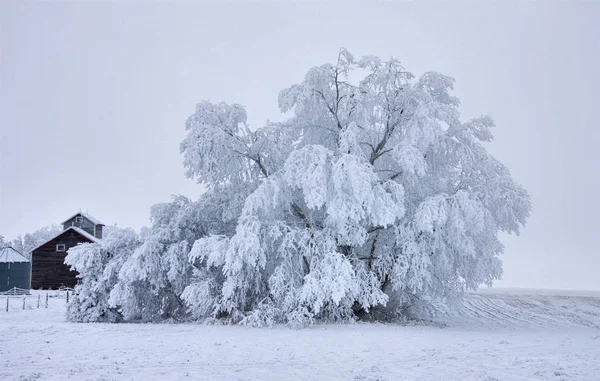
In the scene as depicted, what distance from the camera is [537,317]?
25500 mm

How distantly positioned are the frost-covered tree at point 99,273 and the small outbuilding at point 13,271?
81.2ft

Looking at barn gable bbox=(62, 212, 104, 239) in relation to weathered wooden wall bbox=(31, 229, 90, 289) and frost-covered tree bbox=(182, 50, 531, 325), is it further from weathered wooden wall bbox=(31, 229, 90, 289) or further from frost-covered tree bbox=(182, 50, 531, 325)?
frost-covered tree bbox=(182, 50, 531, 325)

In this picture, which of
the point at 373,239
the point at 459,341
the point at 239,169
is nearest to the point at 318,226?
the point at 373,239

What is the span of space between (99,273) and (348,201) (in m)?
10.7

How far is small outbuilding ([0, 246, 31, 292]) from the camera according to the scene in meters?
43.0

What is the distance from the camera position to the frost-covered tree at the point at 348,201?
63.0ft

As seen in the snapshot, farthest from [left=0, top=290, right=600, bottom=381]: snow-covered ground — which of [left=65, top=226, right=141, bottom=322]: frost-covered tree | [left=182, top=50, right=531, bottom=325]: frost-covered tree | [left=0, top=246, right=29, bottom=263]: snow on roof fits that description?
[left=0, top=246, right=29, bottom=263]: snow on roof

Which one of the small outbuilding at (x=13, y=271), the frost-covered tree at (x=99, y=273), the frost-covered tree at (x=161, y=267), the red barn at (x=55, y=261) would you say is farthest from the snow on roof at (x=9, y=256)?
the frost-covered tree at (x=161, y=267)

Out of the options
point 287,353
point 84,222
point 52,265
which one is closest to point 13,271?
point 52,265

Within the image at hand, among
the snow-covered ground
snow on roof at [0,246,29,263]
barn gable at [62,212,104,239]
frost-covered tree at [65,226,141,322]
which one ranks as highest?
barn gable at [62,212,104,239]

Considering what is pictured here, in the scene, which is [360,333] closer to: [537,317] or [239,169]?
[239,169]

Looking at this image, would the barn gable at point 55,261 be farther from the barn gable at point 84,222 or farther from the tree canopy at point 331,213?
the tree canopy at point 331,213

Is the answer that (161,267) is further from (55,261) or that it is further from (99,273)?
(55,261)

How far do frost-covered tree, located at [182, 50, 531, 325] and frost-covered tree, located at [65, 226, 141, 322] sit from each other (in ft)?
10.4
